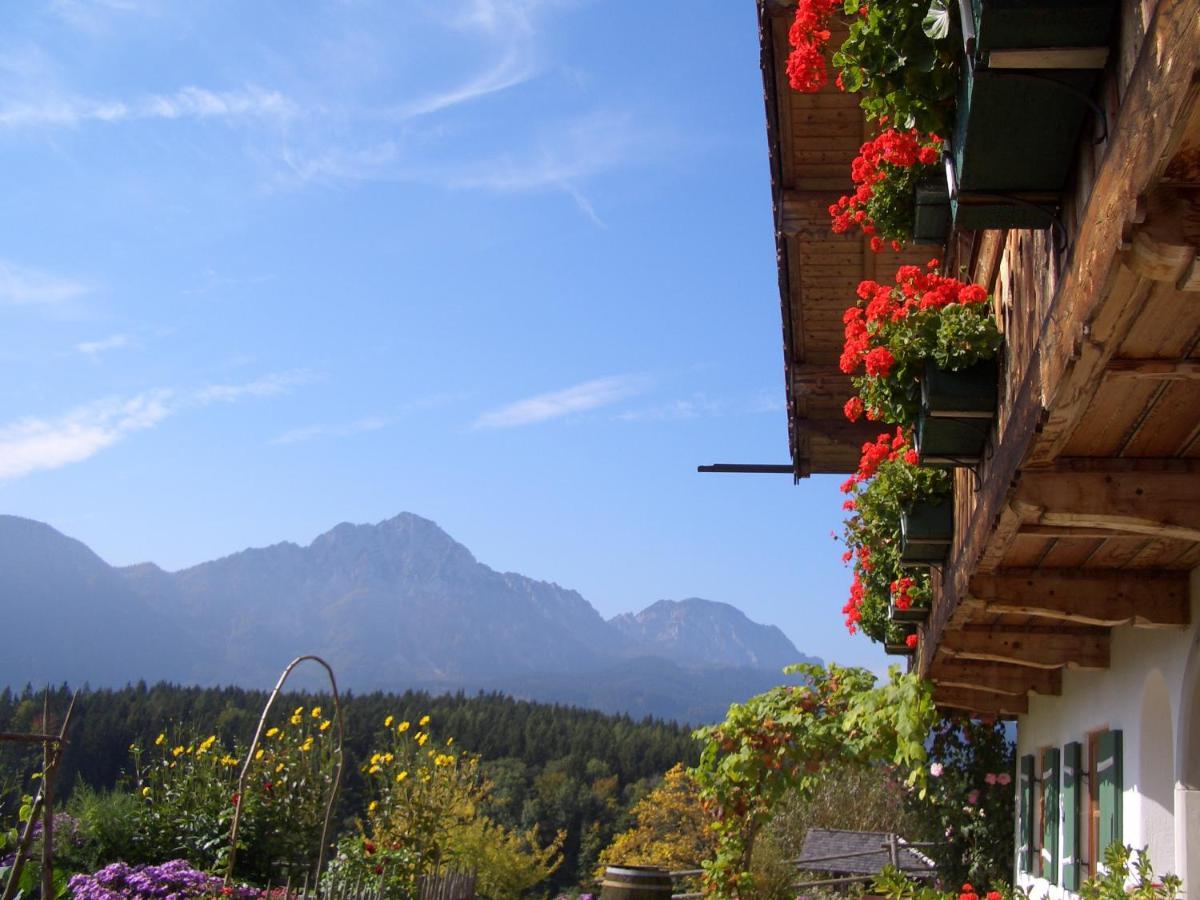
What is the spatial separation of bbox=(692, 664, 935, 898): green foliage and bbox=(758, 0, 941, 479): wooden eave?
2078 millimetres

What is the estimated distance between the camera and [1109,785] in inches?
250

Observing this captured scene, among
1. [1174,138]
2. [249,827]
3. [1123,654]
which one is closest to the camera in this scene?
[1174,138]

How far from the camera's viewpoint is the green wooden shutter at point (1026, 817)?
29.9 feet

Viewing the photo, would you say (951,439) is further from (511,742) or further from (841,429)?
(511,742)

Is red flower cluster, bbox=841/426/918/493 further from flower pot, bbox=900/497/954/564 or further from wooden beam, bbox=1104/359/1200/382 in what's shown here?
wooden beam, bbox=1104/359/1200/382

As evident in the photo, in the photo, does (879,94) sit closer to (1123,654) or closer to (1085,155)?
(1085,155)

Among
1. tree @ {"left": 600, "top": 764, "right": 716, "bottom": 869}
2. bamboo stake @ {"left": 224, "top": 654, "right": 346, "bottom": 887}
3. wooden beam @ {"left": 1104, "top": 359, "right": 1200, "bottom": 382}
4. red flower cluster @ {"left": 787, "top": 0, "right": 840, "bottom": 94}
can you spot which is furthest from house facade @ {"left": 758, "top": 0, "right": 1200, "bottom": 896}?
tree @ {"left": 600, "top": 764, "right": 716, "bottom": 869}

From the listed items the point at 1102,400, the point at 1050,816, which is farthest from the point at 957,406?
the point at 1050,816

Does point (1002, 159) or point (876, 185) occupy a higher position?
point (876, 185)

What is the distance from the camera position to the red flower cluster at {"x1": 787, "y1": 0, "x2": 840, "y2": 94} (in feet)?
13.9

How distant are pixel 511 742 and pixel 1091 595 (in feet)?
175

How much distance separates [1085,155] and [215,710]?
167 feet

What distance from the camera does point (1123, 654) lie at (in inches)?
241

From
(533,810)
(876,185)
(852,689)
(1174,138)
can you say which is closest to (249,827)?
(852,689)
